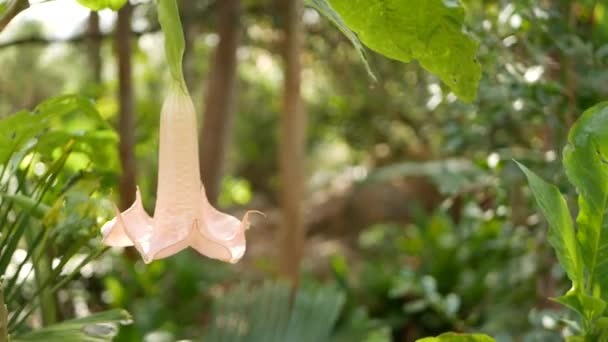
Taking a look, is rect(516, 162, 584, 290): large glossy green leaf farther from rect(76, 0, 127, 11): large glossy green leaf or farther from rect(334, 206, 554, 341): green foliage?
rect(334, 206, 554, 341): green foliage

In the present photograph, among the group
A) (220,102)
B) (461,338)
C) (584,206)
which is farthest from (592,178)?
(220,102)

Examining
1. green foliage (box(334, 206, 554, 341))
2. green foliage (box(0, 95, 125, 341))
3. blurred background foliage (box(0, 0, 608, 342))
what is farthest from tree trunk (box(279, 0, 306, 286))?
green foliage (box(0, 95, 125, 341))

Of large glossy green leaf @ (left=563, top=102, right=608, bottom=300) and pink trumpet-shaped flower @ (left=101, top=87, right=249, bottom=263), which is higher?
pink trumpet-shaped flower @ (left=101, top=87, right=249, bottom=263)

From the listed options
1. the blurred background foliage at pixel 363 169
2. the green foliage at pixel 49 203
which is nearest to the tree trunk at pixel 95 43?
the blurred background foliage at pixel 363 169

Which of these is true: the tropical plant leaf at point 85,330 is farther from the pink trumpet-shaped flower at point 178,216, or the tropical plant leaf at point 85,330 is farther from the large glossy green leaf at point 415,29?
the large glossy green leaf at point 415,29

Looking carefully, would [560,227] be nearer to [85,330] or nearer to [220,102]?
[85,330]

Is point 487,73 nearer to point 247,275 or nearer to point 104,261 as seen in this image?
point 104,261

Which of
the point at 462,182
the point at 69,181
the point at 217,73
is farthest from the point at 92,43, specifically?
the point at 69,181
